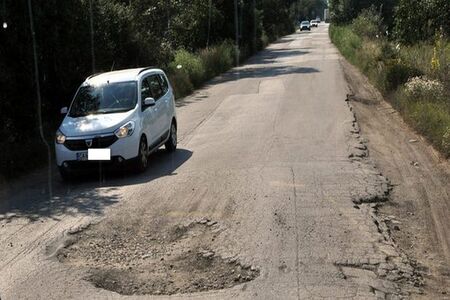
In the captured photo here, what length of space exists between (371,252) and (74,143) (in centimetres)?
595

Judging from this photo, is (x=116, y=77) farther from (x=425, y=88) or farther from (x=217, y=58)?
(x=217, y=58)

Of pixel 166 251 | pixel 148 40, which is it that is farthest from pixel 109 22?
pixel 166 251

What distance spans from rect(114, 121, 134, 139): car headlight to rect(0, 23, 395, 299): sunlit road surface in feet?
2.48

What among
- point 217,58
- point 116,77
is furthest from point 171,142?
point 217,58

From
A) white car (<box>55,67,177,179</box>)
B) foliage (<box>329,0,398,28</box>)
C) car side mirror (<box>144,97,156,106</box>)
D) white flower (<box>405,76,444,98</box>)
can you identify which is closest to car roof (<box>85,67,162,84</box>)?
white car (<box>55,67,177,179</box>)

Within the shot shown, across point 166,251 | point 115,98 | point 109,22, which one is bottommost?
point 166,251

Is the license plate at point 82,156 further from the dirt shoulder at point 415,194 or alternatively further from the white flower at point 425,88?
the white flower at point 425,88

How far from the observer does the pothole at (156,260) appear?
5590 millimetres

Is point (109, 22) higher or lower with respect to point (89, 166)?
higher

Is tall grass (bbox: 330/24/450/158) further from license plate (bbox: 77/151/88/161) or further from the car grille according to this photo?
license plate (bbox: 77/151/88/161)

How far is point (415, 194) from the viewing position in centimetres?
877

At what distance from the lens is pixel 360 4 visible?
56.8 m

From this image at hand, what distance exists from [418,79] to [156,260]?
40.4 ft

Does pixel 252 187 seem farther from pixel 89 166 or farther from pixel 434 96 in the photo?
pixel 434 96
